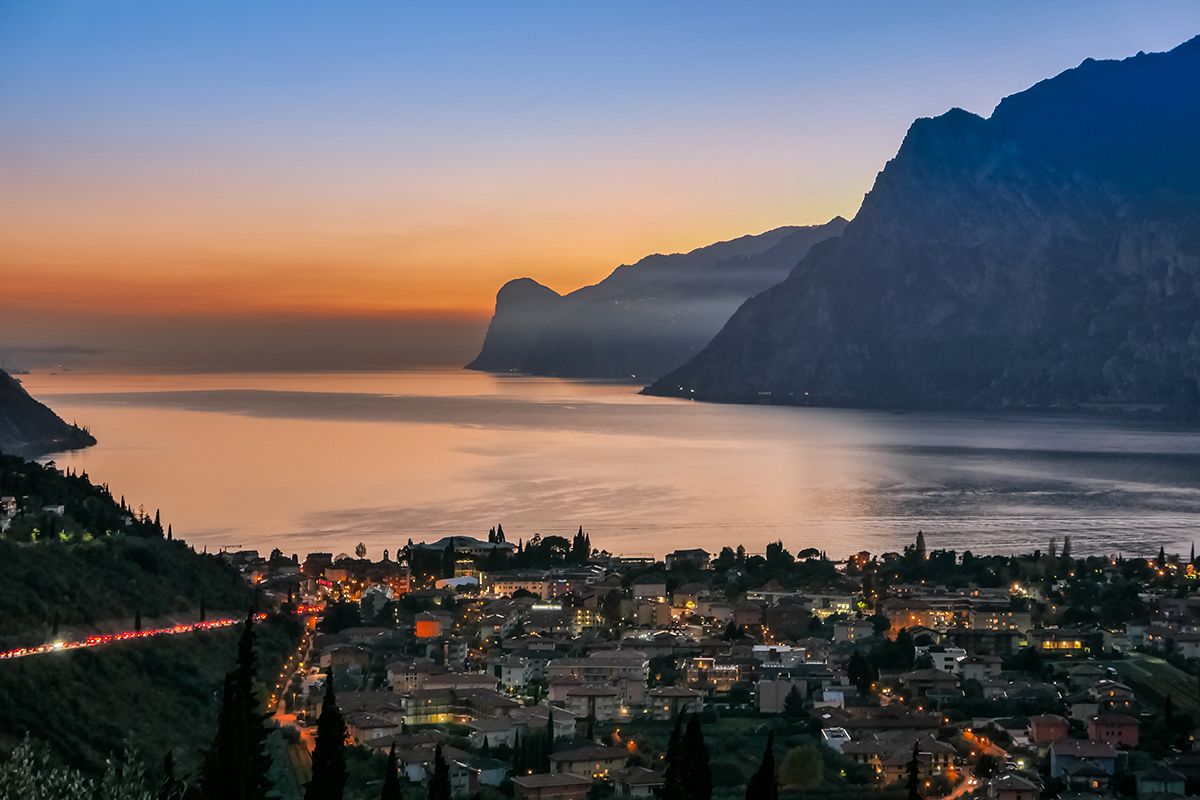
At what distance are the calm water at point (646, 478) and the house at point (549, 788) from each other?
69.8 feet

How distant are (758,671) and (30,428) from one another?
48803 mm

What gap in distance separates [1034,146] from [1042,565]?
4095 inches

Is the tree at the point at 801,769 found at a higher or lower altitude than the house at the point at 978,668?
lower

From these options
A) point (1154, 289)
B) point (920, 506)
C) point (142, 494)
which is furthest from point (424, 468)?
point (1154, 289)

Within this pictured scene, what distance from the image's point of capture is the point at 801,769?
16.3m

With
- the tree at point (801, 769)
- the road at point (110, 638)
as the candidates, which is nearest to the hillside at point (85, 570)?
the road at point (110, 638)

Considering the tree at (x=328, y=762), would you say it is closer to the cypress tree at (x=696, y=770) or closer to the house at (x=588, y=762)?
the cypress tree at (x=696, y=770)

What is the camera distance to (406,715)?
18.6m

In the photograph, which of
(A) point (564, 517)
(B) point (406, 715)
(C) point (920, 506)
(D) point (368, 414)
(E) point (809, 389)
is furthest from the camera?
(E) point (809, 389)

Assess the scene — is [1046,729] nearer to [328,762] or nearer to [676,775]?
[676,775]

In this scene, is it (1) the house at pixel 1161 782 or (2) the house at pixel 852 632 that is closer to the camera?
(1) the house at pixel 1161 782

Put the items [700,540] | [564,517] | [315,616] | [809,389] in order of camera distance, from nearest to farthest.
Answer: [315,616] < [700,540] < [564,517] < [809,389]

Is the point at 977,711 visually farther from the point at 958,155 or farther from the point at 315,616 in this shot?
the point at 958,155

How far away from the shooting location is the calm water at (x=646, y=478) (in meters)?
41.0
